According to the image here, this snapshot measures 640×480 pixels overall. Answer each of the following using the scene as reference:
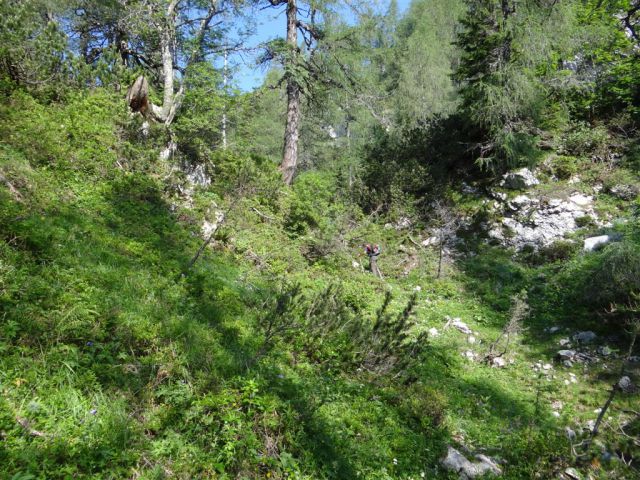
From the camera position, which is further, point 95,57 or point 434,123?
point 434,123

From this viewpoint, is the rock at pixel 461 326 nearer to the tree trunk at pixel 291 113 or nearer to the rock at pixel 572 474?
the rock at pixel 572 474

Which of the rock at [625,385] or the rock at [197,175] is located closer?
the rock at [625,385]

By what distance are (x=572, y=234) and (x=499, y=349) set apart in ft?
20.9

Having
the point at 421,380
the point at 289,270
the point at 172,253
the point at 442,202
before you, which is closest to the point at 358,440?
the point at 421,380

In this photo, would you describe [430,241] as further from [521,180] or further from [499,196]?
[521,180]

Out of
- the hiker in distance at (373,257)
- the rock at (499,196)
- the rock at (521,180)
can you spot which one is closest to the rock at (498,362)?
the hiker in distance at (373,257)

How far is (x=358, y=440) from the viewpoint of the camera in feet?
13.7

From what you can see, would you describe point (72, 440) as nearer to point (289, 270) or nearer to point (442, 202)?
point (289, 270)

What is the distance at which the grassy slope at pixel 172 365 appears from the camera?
2986 mm

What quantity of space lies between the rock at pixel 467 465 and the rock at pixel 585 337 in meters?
4.94

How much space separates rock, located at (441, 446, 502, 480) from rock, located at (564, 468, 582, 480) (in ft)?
3.26

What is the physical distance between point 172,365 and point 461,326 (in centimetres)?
727

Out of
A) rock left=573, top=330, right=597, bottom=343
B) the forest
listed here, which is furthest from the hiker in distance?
Answer: rock left=573, top=330, right=597, bottom=343

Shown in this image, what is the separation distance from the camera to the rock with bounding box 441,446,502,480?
427cm
